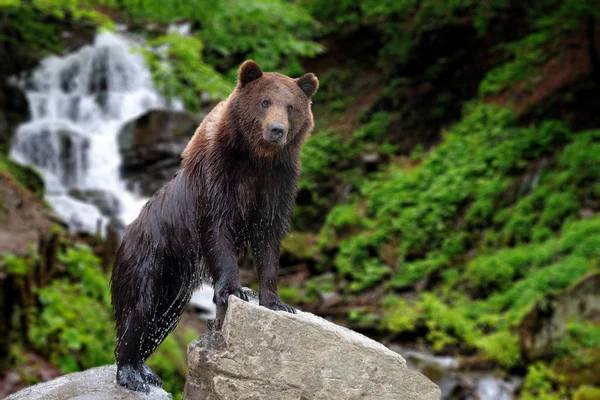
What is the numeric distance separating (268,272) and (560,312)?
7040 millimetres

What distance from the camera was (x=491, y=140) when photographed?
1586 centimetres

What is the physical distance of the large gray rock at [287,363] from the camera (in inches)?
139

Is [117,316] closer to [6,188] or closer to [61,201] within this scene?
[6,188]

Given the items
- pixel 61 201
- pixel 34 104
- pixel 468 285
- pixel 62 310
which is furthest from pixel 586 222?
pixel 34 104

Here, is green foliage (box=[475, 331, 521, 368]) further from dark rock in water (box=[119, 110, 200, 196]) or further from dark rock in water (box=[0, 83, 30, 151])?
dark rock in water (box=[0, 83, 30, 151])

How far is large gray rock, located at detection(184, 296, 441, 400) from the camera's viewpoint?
3.53 m

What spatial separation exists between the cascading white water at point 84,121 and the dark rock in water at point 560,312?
37.8ft

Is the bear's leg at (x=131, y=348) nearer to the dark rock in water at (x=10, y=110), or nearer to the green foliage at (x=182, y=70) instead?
the green foliage at (x=182, y=70)

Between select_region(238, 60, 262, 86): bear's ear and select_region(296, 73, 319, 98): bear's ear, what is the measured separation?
26cm

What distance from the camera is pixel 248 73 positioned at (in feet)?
12.5

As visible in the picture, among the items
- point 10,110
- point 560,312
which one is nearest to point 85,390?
point 560,312

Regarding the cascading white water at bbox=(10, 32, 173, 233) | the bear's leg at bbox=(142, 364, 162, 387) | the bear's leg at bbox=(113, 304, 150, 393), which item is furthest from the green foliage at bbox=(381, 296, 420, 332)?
the cascading white water at bbox=(10, 32, 173, 233)

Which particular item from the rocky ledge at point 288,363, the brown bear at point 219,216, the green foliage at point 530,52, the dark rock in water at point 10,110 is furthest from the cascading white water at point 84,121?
the rocky ledge at point 288,363

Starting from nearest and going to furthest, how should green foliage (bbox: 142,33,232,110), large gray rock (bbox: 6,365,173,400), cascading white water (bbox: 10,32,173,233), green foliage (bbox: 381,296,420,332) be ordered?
large gray rock (bbox: 6,365,173,400) → green foliage (bbox: 142,33,232,110) → green foliage (bbox: 381,296,420,332) → cascading white water (bbox: 10,32,173,233)
